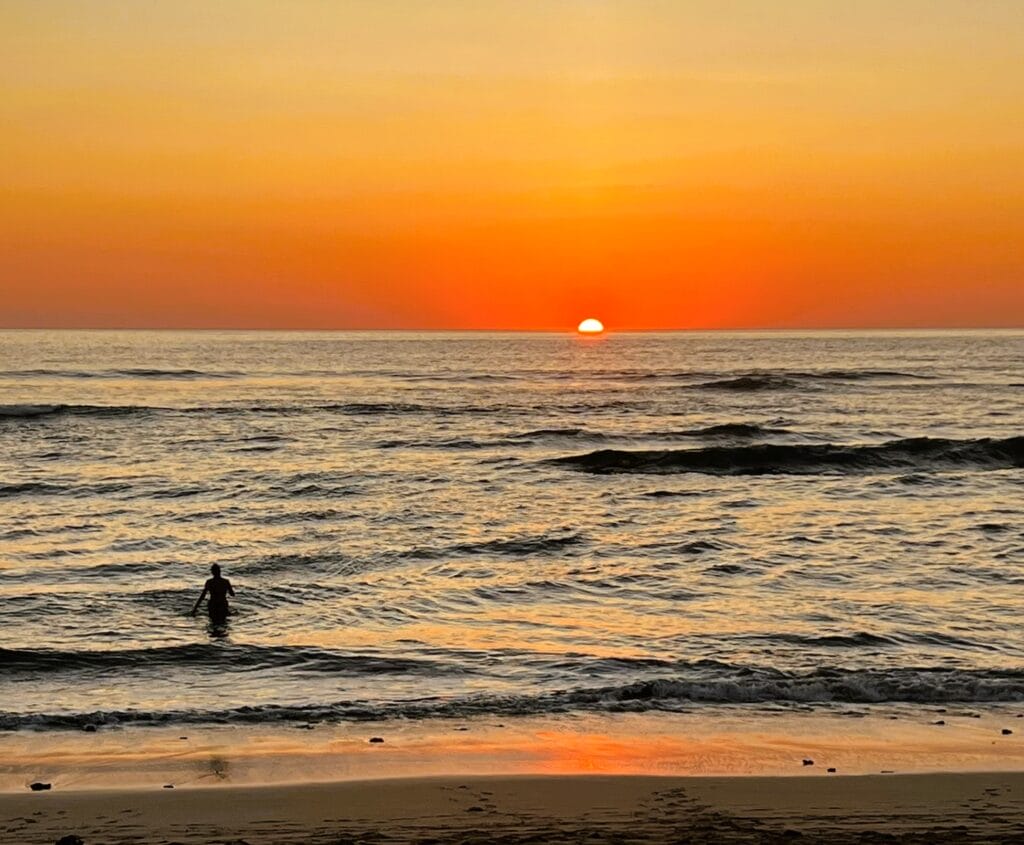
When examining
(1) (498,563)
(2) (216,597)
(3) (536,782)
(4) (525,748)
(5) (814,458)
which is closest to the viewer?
(3) (536,782)

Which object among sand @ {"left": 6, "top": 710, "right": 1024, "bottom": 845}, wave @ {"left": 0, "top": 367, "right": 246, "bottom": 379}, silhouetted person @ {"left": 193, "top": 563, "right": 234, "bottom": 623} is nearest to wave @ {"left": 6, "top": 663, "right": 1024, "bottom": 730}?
sand @ {"left": 6, "top": 710, "right": 1024, "bottom": 845}

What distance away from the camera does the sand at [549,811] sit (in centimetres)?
938

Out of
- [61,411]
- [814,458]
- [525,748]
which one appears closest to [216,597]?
[525,748]

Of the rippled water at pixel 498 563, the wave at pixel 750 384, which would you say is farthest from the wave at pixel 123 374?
the wave at pixel 750 384

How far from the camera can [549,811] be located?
1010 cm

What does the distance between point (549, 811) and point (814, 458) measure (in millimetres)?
34690

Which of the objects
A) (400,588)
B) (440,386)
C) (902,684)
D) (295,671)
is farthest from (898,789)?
(440,386)

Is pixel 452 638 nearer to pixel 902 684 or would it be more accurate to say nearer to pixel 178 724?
pixel 178 724

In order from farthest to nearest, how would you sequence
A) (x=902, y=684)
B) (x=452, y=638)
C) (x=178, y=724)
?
(x=452, y=638), (x=902, y=684), (x=178, y=724)

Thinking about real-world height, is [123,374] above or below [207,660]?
above

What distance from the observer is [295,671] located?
16.2 meters

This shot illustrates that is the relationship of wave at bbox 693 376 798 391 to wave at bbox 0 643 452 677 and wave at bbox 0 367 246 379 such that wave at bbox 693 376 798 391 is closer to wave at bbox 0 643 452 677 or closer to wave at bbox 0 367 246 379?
wave at bbox 0 367 246 379

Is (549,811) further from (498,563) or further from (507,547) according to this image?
(507,547)

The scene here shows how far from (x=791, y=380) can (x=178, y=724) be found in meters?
77.1
